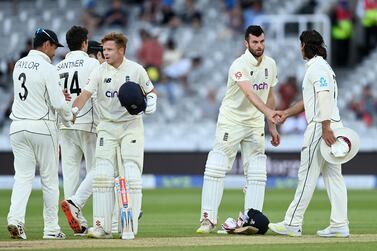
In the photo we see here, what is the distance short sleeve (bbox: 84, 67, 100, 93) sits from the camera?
11.7 metres

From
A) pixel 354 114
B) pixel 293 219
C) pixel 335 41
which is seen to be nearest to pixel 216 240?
pixel 293 219

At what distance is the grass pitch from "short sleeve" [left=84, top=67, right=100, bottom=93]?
1507 millimetres

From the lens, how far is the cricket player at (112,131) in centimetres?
1155

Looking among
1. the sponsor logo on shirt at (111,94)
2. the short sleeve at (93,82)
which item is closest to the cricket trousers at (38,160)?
the short sleeve at (93,82)

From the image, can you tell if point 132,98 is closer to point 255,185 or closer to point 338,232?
point 255,185

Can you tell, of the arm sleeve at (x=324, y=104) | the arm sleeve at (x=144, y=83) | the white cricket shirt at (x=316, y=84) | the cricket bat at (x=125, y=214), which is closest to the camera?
the cricket bat at (x=125, y=214)

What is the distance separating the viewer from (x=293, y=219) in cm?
1168

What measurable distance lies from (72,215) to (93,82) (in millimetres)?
1441

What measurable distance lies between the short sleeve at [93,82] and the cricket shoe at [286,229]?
2.29 meters

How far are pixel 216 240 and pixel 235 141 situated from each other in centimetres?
151

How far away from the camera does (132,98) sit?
1121 centimetres

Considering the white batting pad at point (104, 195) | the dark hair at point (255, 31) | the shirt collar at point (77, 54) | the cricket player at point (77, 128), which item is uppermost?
the dark hair at point (255, 31)

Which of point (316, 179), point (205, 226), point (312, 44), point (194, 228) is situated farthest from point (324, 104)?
point (194, 228)

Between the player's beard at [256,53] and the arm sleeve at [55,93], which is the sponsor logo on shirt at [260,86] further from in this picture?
the arm sleeve at [55,93]
